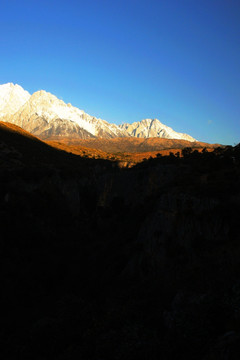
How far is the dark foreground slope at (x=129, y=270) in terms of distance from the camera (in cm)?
1341

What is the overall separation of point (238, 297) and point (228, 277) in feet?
10.3

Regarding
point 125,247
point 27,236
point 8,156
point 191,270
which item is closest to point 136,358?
point 191,270

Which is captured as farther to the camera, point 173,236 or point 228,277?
point 173,236

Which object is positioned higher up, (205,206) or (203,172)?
(203,172)

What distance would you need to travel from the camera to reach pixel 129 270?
2709 cm

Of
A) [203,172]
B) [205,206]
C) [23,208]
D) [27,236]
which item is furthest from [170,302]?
[23,208]

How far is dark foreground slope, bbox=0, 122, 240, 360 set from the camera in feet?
44.0

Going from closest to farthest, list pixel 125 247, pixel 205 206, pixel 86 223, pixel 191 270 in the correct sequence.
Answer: pixel 191 270 → pixel 205 206 → pixel 125 247 → pixel 86 223

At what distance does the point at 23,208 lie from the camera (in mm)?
43938

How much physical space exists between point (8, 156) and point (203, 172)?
49.8 metres

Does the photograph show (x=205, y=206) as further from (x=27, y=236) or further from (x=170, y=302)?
(x=27, y=236)

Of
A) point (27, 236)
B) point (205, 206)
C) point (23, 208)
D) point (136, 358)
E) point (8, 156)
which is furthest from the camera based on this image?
point (8, 156)

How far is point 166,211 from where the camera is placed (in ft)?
91.6

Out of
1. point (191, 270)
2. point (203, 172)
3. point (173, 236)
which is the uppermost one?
point (203, 172)
